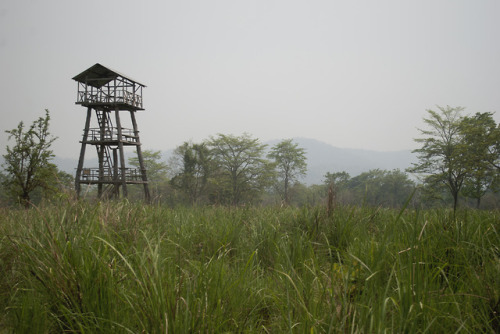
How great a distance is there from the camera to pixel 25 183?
17344 millimetres

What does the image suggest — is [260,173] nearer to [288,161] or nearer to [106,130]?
[288,161]

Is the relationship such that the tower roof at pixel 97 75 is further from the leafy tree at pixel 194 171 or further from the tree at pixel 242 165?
the tree at pixel 242 165

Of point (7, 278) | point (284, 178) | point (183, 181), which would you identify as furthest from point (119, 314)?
point (284, 178)

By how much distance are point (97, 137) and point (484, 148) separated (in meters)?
33.6

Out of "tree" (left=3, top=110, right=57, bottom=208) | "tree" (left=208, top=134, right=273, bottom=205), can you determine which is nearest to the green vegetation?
"tree" (left=3, top=110, right=57, bottom=208)

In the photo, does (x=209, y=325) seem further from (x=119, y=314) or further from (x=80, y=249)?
(x=80, y=249)

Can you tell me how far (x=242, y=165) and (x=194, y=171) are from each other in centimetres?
1051

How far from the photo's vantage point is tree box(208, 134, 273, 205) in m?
44.7

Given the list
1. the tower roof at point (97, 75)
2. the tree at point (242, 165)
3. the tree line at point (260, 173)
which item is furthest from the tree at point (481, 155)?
the tower roof at point (97, 75)

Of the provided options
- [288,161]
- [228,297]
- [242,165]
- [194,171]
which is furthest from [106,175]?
[288,161]

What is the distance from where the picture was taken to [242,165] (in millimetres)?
46250

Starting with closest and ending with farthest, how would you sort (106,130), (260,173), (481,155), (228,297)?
(228,297) < (106,130) < (481,155) < (260,173)

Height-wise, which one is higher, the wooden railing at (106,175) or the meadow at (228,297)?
the wooden railing at (106,175)

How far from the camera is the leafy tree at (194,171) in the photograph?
37344 millimetres
